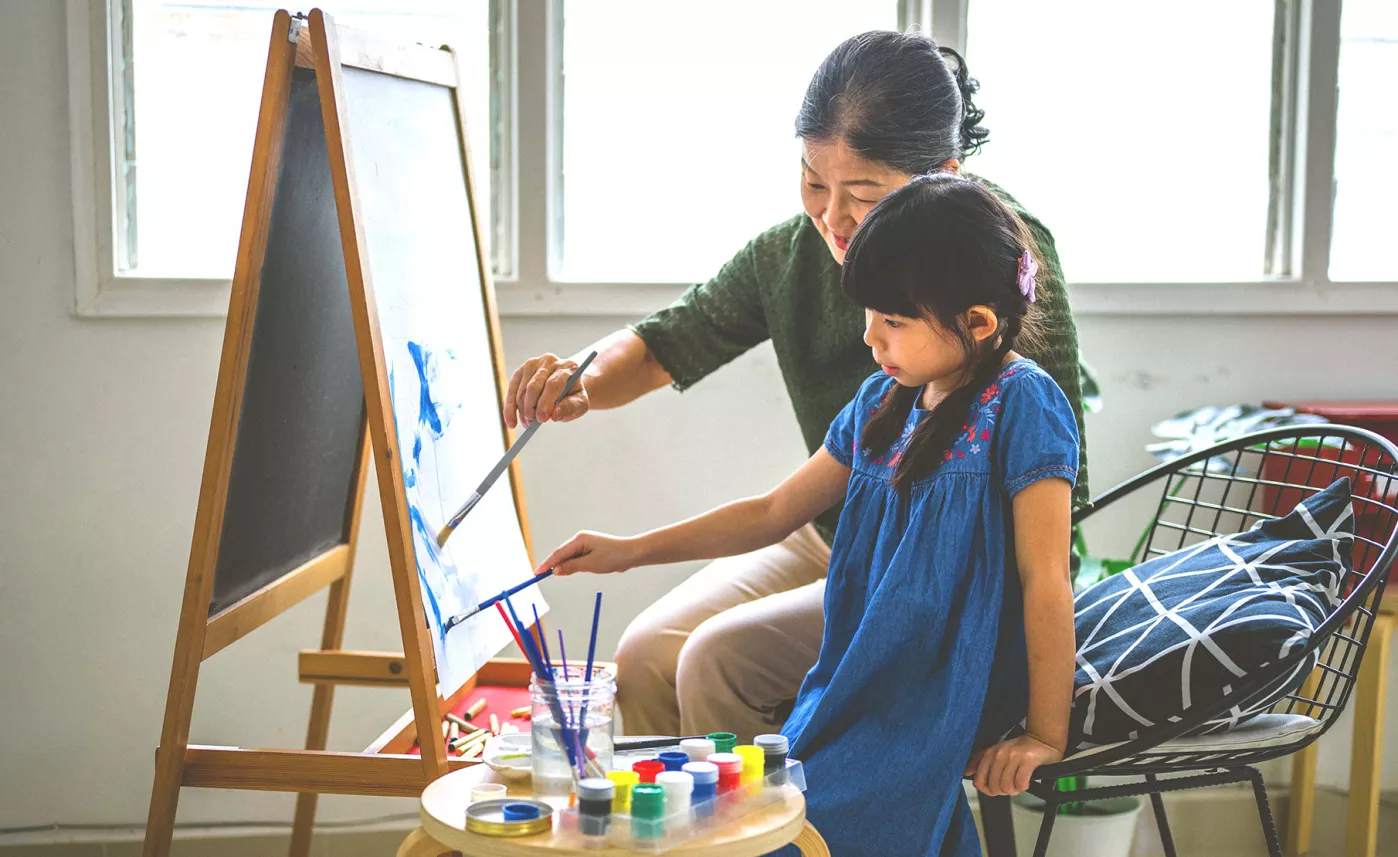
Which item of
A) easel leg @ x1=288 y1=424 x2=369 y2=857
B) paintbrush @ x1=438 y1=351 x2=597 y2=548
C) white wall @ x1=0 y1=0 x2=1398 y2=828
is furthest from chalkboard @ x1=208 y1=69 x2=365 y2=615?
white wall @ x1=0 y1=0 x2=1398 y2=828

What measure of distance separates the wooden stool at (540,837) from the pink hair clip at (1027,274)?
22.8 inches

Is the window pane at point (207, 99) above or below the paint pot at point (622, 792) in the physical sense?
above

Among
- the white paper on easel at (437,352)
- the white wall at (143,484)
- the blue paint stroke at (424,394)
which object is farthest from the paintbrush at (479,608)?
the white wall at (143,484)

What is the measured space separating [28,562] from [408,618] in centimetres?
126

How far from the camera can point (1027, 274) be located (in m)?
1.30

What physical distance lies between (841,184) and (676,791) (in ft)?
2.72

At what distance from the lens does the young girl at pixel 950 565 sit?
122 centimetres

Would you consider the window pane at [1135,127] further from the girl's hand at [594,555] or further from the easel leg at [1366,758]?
the girl's hand at [594,555]

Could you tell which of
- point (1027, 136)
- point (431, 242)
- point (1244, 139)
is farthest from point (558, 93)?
point (1244, 139)

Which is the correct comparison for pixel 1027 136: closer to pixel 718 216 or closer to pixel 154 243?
pixel 718 216

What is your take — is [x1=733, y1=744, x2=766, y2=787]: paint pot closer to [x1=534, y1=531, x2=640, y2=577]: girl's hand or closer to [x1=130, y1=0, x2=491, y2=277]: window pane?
[x1=534, y1=531, x2=640, y2=577]: girl's hand

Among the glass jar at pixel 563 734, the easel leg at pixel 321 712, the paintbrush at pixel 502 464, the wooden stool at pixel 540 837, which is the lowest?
the easel leg at pixel 321 712

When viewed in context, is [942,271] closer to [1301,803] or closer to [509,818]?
[509,818]

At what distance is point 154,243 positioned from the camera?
2.23 meters
